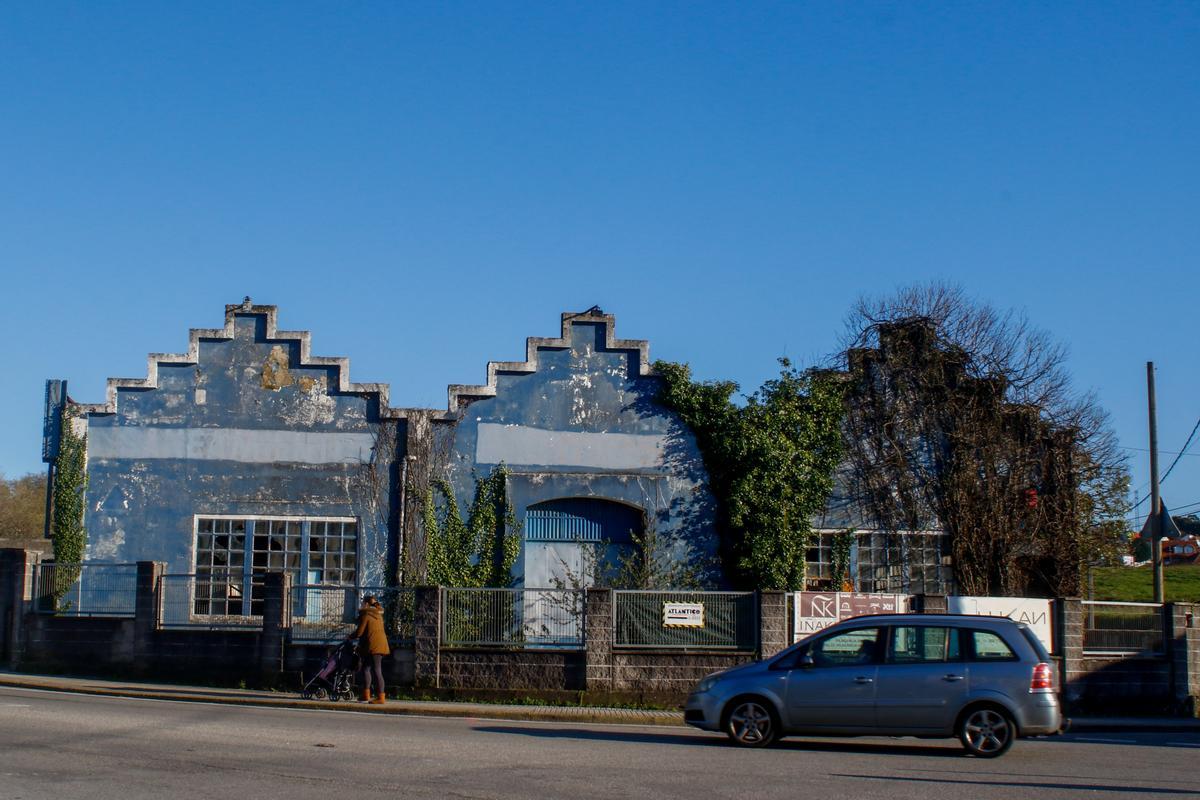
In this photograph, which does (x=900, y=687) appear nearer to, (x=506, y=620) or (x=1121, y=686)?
(x=506, y=620)

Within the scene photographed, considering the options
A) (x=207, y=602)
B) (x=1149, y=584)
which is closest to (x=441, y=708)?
(x=207, y=602)

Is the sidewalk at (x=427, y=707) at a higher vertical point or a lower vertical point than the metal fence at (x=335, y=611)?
lower

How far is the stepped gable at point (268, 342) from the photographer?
26625mm

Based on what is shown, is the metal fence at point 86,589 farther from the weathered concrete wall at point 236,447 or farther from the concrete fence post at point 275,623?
the concrete fence post at point 275,623

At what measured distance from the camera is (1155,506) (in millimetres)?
26875

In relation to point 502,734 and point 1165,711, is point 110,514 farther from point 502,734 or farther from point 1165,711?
point 1165,711

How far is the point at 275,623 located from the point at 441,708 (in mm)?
3958

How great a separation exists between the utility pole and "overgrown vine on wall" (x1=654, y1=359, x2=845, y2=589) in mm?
6481

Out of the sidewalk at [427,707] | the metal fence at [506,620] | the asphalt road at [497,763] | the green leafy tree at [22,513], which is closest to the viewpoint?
the asphalt road at [497,763]

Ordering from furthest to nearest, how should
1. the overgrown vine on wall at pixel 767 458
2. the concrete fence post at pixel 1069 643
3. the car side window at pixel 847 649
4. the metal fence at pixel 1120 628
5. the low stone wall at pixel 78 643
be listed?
the overgrown vine on wall at pixel 767 458 → the low stone wall at pixel 78 643 → the metal fence at pixel 1120 628 → the concrete fence post at pixel 1069 643 → the car side window at pixel 847 649

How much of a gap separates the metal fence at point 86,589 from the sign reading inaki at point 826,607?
11.8 m

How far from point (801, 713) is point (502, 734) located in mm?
3909

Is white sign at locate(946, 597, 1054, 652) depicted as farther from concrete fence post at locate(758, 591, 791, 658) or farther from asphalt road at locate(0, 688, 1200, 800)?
asphalt road at locate(0, 688, 1200, 800)

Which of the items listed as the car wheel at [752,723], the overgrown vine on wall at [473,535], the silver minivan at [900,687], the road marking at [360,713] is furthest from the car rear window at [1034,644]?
the overgrown vine on wall at [473,535]
